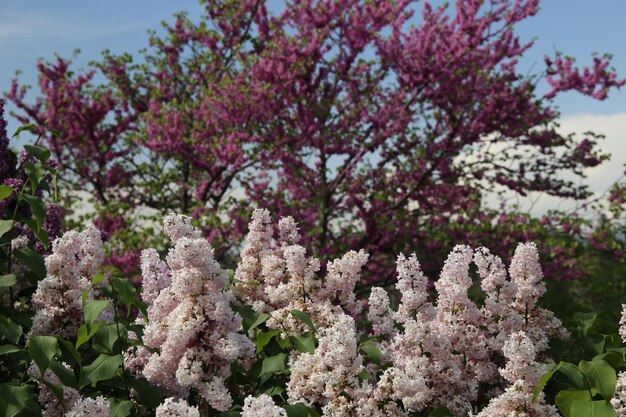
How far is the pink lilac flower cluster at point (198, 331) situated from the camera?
3727 mm

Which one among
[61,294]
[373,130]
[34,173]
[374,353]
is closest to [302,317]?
[374,353]

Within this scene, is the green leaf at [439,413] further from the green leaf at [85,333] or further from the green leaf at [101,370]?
the green leaf at [85,333]

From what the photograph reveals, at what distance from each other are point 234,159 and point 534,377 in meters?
11.3

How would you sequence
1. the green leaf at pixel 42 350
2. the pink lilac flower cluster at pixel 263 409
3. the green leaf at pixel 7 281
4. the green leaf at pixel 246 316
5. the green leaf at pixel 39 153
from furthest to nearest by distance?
the green leaf at pixel 39 153, the green leaf at pixel 246 316, the green leaf at pixel 7 281, the green leaf at pixel 42 350, the pink lilac flower cluster at pixel 263 409

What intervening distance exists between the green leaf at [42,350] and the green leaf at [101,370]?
30 cm

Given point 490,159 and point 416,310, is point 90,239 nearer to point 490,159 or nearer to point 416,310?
point 416,310

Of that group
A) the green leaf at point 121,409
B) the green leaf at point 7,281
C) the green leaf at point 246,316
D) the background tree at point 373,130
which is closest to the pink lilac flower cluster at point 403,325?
the green leaf at point 246,316

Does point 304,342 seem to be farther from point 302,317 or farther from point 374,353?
point 374,353

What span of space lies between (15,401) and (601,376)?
2.94 meters

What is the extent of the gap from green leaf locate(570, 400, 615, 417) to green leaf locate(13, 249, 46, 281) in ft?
10.8

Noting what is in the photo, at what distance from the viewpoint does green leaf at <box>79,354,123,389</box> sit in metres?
3.90

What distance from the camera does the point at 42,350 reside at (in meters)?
3.69

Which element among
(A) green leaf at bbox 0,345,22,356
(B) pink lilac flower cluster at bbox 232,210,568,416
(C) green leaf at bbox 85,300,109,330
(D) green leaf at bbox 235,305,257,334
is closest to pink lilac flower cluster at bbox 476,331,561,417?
(B) pink lilac flower cluster at bbox 232,210,568,416

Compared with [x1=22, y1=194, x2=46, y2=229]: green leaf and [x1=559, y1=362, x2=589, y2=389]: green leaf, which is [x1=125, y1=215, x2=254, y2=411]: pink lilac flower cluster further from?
[x1=559, y1=362, x2=589, y2=389]: green leaf
